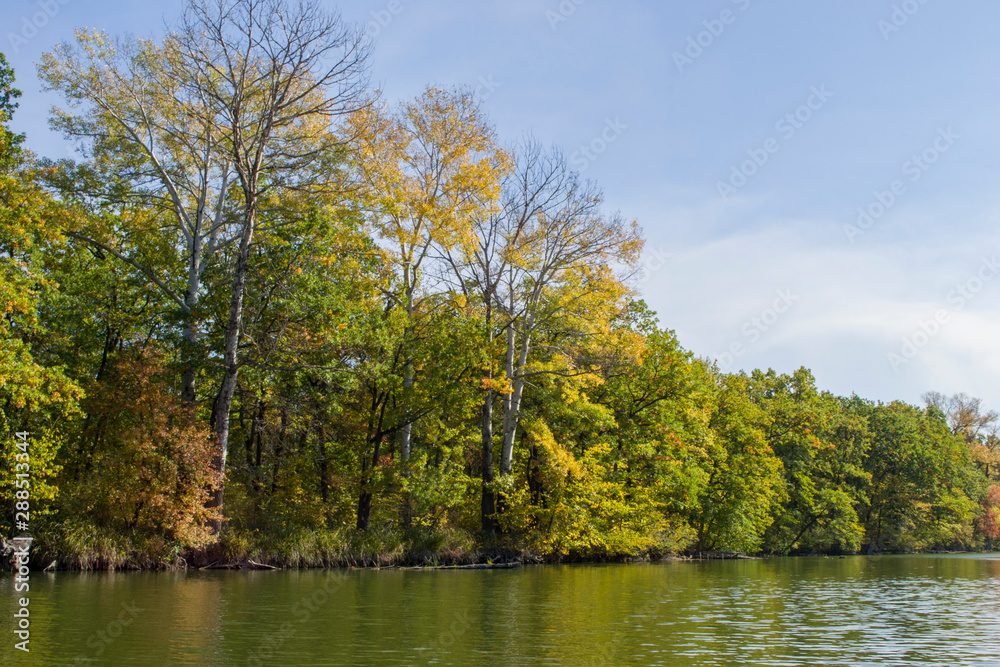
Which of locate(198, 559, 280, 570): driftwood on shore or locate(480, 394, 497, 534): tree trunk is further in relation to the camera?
locate(480, 394, 497, 534): tree trunk

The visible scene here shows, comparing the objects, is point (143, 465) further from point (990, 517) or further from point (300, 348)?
point (990, 517)

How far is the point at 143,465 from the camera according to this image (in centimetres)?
2098

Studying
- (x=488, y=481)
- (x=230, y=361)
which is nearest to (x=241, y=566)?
(x=230, y=361)

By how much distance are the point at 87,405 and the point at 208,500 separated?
4441 millimetres

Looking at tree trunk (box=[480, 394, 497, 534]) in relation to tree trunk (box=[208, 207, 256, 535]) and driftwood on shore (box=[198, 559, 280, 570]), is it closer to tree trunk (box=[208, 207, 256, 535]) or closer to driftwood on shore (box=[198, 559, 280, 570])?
driftwood on shore (box=[198, 559, 280, 570])

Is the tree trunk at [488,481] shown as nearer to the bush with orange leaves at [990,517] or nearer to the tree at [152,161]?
the tree at [152,161]

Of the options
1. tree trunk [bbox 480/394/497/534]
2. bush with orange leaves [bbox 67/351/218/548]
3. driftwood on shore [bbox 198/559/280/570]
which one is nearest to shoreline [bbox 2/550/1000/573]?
driftwood on shore [bbox 198/559/280/570]

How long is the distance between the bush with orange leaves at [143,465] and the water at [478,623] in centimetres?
206

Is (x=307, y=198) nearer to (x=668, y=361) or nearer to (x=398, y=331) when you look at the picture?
(x=398, y=331)

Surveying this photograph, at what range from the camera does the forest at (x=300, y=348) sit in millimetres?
20859

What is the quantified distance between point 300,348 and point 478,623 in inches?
596

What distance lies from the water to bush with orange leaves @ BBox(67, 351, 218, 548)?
2058 millimetres

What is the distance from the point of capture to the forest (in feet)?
68.4

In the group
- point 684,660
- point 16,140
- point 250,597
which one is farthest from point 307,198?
point 684,660
